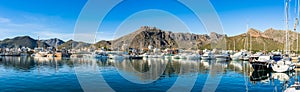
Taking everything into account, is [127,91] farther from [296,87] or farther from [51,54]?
[51,54]

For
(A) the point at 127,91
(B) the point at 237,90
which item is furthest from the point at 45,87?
(B) the point at 237,90

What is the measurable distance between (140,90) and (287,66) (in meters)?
30.1

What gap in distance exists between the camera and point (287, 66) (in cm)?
4603

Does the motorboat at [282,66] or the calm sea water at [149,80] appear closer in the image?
the calm sea water at [149,80]

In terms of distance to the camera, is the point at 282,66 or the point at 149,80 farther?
the point at 282,66

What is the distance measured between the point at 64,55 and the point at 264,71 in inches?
3964

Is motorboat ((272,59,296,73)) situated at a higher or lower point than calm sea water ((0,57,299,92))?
higher

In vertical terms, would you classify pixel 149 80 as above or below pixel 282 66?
below

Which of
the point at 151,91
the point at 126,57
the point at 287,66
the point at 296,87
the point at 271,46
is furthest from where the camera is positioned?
the point at 271,46

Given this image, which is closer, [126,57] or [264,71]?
[264,71]

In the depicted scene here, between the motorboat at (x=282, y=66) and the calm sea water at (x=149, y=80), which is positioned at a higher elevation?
the motorboat at (x=282, y=66)

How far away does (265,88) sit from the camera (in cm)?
2972

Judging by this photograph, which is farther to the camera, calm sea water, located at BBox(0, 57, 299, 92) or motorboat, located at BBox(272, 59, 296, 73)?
motorboat, located at BBox(272, 59, 296, 73)

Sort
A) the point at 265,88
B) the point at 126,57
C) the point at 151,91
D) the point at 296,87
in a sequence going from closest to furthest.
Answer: the point at 296,87 < the point at 151,91 < the point at 265,88 < the point at 126,57
